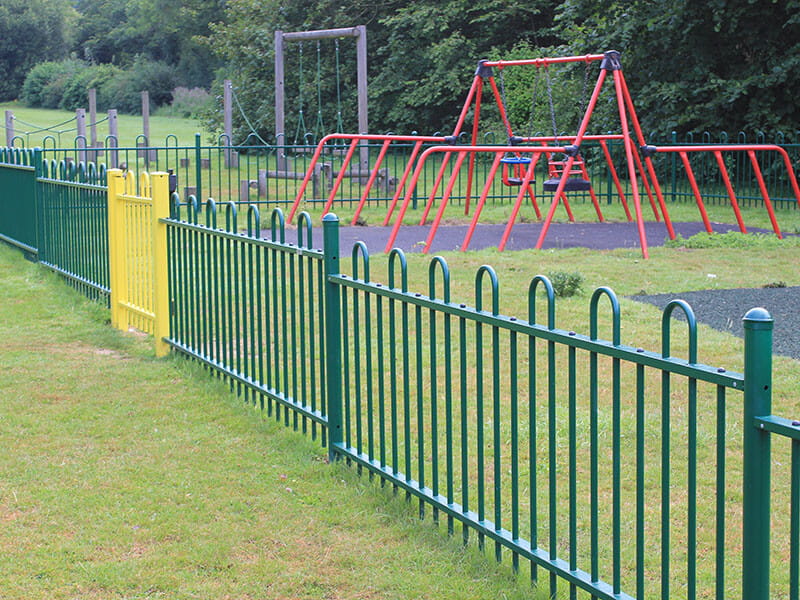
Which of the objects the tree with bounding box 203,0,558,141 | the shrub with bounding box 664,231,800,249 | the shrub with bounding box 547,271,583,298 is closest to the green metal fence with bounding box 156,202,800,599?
the shrub with bounding box 547,271,583,298

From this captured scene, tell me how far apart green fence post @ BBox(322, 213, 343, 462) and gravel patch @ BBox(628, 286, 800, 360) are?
3.45m

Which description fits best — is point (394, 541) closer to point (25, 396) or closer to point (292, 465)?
point (292, 465)

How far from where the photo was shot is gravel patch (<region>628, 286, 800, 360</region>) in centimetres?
782

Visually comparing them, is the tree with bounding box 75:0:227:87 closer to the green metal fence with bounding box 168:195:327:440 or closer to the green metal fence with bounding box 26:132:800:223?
the green metal fence with bounding box 26:132:800:223

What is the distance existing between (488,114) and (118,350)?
973 inches

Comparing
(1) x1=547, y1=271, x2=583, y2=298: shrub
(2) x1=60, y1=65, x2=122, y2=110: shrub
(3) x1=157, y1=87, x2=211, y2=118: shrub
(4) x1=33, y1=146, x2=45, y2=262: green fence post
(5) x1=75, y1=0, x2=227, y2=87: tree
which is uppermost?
(5) x1=75, y1=0, x2=227, y2=87: tree

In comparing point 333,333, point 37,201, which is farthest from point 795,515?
point 37,201

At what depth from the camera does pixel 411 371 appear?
23.3ft

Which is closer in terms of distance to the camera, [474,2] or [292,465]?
[292,465]

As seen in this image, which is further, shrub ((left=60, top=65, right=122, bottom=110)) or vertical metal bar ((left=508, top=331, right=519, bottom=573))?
shrub ((left=60, top=65, right=122, bottom=110))

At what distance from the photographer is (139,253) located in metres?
8.24

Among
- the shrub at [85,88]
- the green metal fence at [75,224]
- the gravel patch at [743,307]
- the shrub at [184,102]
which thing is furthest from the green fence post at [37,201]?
the shrub at [85,88]

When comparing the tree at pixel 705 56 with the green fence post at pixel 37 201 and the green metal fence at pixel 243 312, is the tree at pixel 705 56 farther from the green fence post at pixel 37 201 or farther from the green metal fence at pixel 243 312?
the green metal fence at pixel 243 312

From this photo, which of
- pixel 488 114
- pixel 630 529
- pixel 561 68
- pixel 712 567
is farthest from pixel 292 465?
pixel 488 114
